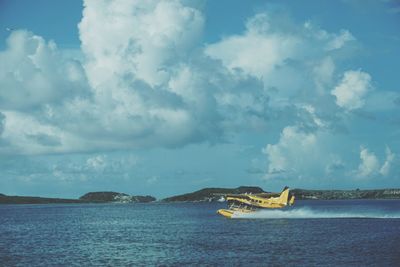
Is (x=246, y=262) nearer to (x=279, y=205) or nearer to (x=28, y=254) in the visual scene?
(x=28, y=254)

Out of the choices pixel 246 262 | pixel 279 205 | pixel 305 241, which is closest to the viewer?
pixel 246 262

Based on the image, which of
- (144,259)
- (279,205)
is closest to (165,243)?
(144,259)

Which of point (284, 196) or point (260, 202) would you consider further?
point (260, 202)

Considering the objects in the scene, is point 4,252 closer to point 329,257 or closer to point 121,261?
point 121,261

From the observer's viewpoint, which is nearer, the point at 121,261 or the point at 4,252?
the point at 121,261

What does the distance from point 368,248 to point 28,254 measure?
39.4 metres

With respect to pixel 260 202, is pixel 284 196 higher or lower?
higher

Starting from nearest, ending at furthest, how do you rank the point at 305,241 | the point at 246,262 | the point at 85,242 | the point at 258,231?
1. the point at 246,262
2. the point at 305,241
3. the point at 85,242
4. the point at 258,231

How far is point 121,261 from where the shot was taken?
49.5m

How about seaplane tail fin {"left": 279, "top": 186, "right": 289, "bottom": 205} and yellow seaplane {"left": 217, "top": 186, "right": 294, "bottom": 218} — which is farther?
seaplane tail fin {"left": 279, "top": 186, "right": 289, "bottom": 205}

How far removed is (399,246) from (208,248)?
2267 cm

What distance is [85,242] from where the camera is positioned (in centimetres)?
6869

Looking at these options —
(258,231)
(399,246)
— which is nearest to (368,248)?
(399,246)

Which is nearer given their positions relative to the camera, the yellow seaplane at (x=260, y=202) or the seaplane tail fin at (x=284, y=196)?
the yellow seaplane at (x=260, y=202)
